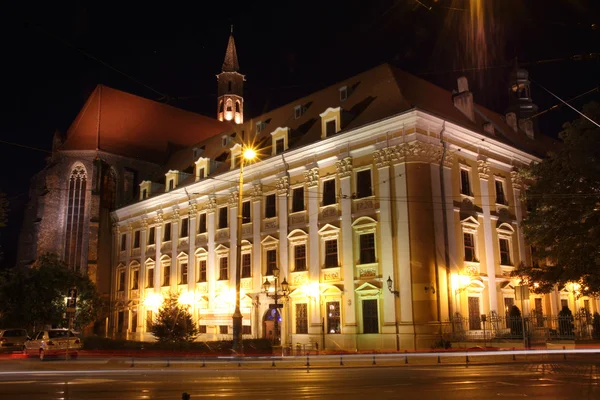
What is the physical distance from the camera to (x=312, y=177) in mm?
35219

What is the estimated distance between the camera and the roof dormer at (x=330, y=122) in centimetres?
3403

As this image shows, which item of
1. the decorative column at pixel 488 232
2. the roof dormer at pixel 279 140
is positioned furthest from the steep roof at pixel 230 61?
the decorative column at pixel 488 232

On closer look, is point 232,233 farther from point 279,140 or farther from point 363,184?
point 363,184

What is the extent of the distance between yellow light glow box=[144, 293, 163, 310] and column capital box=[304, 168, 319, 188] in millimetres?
17601

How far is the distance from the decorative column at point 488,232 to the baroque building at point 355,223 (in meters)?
0.10

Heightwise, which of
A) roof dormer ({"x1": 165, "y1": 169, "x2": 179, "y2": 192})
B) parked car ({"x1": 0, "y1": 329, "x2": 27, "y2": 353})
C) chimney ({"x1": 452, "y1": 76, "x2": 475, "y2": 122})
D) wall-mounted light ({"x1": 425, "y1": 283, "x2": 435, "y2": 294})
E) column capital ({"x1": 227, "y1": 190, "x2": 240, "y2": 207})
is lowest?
parked car ({"x1": 0, "y1": 329, "x2": 27, "y2": 353})

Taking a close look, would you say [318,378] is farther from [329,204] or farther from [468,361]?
[329,204]

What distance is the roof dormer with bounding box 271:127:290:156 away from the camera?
124ft

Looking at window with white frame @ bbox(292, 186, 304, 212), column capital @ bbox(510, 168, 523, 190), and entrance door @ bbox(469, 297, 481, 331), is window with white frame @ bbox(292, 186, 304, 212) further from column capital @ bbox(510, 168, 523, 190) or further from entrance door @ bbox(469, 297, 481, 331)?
column capital @ bbox(510, 168, 523, 190)

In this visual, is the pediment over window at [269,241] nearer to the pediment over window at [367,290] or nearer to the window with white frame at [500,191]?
the pediment over window at [367,290]

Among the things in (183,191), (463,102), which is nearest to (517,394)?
(463,102)

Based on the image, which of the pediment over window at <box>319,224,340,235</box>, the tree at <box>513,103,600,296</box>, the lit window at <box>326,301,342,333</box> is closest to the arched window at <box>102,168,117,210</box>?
the pediment over window at <box>319,224,340,235</box>

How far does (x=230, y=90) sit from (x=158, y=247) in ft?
98.3

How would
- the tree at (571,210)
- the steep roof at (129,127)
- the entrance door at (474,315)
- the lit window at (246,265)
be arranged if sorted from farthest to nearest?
the steep roof at (129,127)
the lit window at (246,265)
the entrance door at (474,315)
the tree at (571,210)
